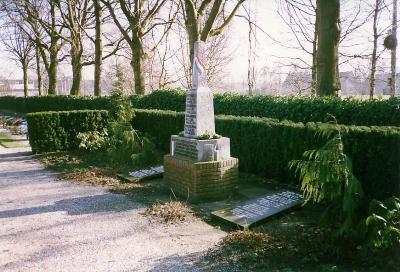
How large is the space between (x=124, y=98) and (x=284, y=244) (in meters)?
7.45

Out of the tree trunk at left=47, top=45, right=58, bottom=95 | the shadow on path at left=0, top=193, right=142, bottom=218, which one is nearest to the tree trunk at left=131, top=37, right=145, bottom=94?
the shadow on path at left=0, top=193, right=142, bottom=218

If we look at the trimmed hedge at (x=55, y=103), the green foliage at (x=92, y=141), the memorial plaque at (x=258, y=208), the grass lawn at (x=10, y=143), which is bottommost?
the memorial plaque at (x=258, y=208)

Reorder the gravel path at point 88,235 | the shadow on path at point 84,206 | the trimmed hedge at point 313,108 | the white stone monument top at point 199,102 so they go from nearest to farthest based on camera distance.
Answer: the gravel path at point 88,235, the shadow on path at point 84,206, the white stone monument top at point 199,102, the trimmed hedge at point 313,108

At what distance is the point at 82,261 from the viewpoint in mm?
4465

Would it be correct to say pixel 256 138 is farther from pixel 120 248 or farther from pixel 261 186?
pixel 120 248

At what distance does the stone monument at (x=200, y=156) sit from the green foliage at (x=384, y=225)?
9.91 ft

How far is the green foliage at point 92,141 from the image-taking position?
39.8ft

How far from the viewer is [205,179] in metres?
6.70

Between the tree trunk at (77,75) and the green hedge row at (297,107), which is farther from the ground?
the tree trunk at (77,75)

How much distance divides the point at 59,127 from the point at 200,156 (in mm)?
7623

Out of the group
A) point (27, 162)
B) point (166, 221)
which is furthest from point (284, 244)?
point (27, 162)

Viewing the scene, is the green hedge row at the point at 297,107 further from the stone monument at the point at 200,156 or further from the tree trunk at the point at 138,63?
the stone monument at the point at 200,156

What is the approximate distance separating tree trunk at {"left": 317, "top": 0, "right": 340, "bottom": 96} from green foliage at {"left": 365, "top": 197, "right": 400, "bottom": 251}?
5836 mm

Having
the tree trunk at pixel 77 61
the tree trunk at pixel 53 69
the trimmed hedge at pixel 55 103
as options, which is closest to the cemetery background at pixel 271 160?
the trimmed hedge at pixel 55 103
